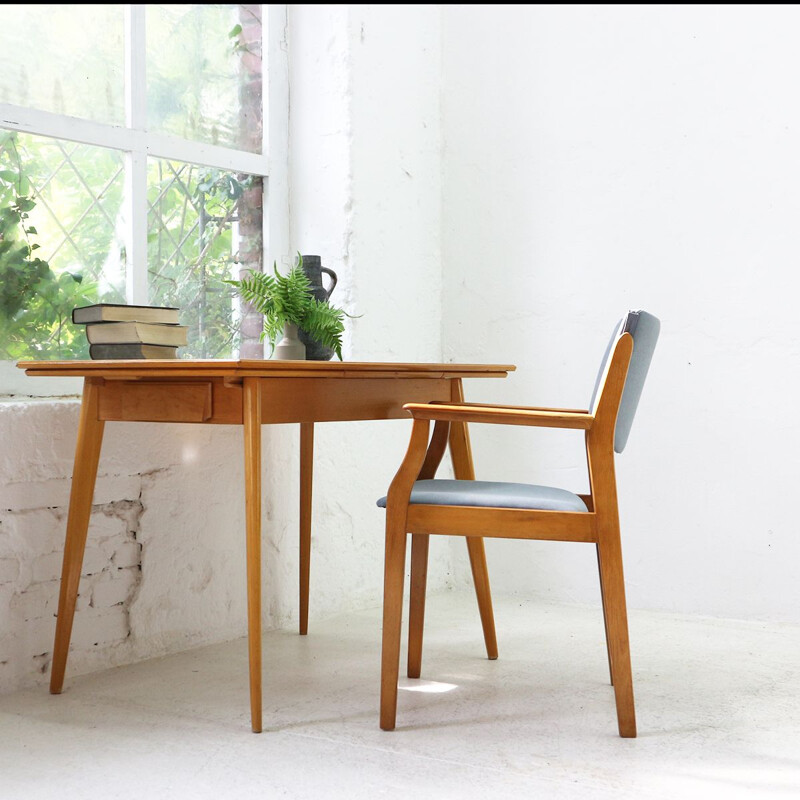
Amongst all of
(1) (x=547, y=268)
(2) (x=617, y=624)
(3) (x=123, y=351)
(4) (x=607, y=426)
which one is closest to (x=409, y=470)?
(4) (x=607, y=426)

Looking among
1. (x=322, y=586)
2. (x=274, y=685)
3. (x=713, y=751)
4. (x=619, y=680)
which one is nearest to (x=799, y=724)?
(x=713, y=751)

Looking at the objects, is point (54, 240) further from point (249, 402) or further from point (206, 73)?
point (249, 402)

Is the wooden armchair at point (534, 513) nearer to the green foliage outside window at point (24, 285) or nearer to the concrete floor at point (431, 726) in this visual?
the concrete floor at point (431, 726)

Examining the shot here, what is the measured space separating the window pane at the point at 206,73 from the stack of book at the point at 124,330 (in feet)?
2.27

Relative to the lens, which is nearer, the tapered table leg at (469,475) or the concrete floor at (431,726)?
the concrete floor at (431,726)

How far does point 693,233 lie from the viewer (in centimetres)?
303

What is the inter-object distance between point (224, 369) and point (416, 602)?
2.56ft

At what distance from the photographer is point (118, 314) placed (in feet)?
7.40

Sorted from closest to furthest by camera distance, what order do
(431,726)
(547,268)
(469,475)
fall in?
(431,726) < (469,475) < (547,268)

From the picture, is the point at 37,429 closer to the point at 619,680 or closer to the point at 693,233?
the point at 619,680

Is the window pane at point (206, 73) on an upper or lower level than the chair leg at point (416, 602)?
upper

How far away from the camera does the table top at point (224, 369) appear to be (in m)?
1.88

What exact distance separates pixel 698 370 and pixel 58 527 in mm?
1856

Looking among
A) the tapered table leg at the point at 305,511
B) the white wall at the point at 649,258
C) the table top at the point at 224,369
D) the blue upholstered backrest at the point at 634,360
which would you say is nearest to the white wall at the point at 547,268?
the white wall at the point at 649,258
